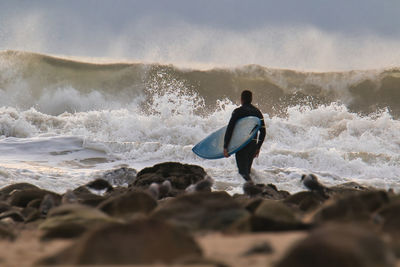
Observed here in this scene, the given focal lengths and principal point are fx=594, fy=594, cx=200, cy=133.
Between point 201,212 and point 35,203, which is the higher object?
point 201,212

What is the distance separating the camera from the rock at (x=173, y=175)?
673 centimetres

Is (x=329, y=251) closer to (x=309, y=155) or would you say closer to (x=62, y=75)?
(x=309, y=155)

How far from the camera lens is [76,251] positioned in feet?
7.23

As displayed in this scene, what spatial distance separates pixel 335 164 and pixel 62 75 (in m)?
18.7

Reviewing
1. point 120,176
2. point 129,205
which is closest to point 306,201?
point 129,205

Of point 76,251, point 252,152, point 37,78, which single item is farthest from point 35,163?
point 37,78

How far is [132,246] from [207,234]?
0.73 m

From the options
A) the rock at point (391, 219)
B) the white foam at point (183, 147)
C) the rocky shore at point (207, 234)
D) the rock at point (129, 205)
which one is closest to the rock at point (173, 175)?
the white foam at point (183, 147)

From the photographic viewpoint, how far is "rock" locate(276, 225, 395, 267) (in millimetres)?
1733

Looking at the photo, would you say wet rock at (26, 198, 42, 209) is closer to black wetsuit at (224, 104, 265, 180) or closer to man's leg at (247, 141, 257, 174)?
black wetsuit at (224, 104, 265, 180)

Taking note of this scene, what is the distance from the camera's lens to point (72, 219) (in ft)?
10.3

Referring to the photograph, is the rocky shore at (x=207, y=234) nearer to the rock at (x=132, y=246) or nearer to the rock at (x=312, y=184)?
the rock at (x=132, y=246)

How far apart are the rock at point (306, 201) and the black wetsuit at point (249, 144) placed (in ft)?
9.27

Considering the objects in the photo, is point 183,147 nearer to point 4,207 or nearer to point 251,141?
point 251,141
